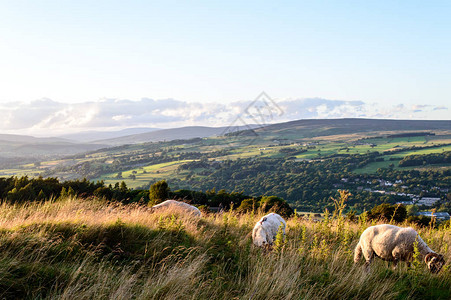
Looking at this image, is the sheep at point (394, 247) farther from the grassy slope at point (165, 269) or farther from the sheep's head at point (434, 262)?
the grassy slope at point (165, 269)

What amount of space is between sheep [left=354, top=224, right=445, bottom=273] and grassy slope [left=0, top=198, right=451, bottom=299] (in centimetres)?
23

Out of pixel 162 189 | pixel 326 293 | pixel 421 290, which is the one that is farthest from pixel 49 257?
pixel 162 189

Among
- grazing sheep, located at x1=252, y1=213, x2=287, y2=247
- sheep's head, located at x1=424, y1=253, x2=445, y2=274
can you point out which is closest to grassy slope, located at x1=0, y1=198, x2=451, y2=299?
sheep's head, located at x1=424, y1=253, x2=445, y2=274

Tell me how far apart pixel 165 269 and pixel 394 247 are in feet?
15.9

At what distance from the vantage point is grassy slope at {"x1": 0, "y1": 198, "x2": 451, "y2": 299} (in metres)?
4.46

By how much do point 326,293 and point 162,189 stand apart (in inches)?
875

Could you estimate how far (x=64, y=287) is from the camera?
4.48 metres

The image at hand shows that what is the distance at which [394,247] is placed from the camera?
654 centimetres

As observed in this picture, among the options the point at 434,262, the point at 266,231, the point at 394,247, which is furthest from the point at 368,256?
the point at 266,231

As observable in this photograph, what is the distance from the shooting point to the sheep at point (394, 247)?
249 inches

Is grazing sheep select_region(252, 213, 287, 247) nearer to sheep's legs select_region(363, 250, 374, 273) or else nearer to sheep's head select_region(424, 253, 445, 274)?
sheep's legs select_region(363, 250, 374, 273)

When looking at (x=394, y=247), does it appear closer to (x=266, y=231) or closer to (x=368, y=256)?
(x=368, y=256)

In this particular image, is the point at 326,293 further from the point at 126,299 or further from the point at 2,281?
the point at 2,281

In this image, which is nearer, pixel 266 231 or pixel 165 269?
pixel 165 269
